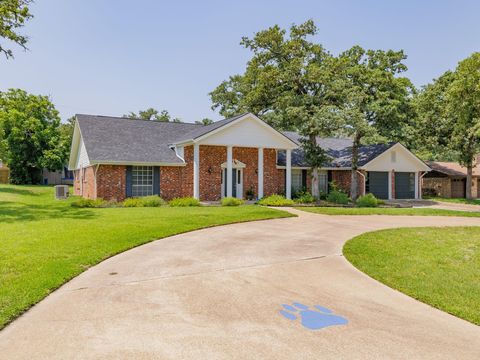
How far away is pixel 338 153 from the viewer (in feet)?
99.7

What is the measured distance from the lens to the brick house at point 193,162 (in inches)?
817

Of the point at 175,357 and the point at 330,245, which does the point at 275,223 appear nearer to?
the point at 330,245

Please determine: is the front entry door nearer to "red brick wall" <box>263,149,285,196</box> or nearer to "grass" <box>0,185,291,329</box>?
"red brick wall" <box>263,149,285,196</box>

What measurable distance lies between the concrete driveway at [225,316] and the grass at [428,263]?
39cm

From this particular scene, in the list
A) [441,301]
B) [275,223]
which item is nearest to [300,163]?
[275,223]

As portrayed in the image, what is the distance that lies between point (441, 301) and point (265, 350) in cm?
334

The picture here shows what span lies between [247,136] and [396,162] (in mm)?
14337

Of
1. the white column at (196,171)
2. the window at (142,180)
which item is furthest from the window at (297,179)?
the window at (142,180)

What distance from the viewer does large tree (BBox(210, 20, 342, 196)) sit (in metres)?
23.1

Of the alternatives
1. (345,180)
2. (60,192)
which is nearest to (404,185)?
(345,180)

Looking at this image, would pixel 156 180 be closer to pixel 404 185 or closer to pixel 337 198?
pixel 337 198

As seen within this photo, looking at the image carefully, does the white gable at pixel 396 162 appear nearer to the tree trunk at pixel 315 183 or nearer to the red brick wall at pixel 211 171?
the tree trunk at pixel 315 183

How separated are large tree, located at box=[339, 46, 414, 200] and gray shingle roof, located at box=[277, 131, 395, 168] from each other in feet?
4.85

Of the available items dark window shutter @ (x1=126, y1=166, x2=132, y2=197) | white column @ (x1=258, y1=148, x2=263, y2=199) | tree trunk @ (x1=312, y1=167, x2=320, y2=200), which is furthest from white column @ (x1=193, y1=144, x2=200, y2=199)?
tree trunk @ (x1=312, y1=167, x2=320, y2=200)
